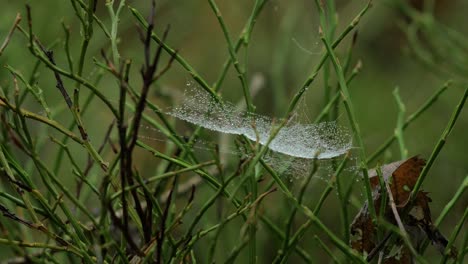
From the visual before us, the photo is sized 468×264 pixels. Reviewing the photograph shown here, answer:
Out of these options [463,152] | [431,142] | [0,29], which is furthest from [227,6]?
[0,29]

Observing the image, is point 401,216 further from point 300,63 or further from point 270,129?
point 300,63

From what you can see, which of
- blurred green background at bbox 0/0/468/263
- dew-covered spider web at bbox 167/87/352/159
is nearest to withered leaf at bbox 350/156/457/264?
dew-covered spider web at bbox 167/87/352/159

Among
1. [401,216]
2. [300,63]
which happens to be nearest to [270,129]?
[401,216]

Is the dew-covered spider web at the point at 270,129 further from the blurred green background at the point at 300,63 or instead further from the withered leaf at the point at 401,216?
the blurred green background at the point at 300,63

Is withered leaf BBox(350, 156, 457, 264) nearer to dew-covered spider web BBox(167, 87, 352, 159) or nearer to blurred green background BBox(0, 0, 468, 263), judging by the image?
→ dew-covered spider web BBox(167, 87, 352, 159)

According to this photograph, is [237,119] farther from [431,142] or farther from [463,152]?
[431,142]
